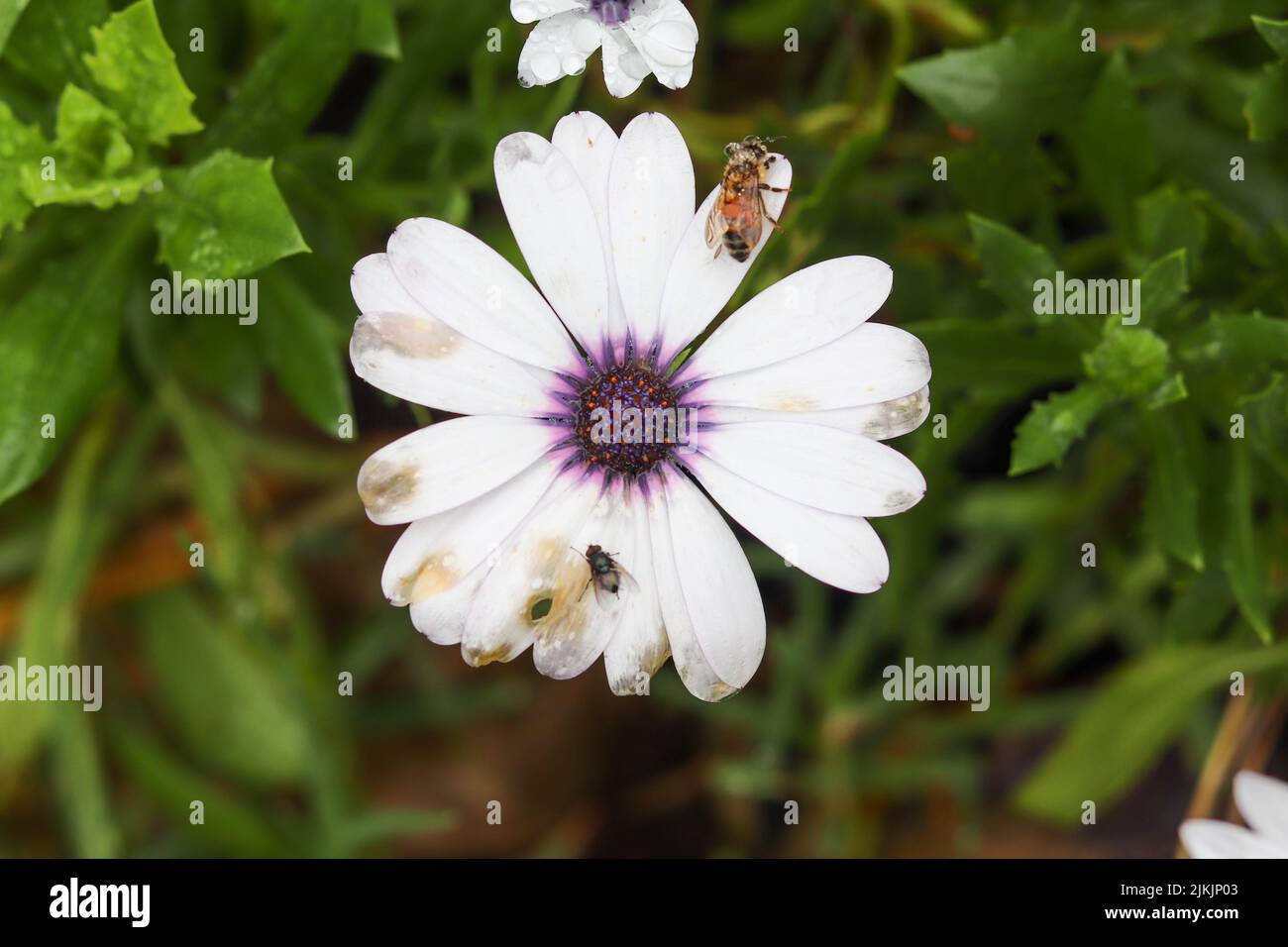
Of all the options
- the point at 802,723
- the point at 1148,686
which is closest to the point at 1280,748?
the point at 1148,686

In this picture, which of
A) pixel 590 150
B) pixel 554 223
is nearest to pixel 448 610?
pixel 554 223

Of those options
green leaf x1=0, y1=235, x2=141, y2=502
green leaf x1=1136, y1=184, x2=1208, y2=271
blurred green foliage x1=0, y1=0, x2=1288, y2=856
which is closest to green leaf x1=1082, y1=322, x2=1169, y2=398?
blurred green foliage x1=0, y1=0, x2=1288, y2=856

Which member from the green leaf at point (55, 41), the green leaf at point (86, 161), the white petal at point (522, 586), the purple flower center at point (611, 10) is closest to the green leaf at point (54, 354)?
the green leaf at point (86, 161)

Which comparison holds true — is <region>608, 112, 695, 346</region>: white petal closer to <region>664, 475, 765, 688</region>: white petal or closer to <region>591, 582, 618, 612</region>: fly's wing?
<region>664, 475, 765, 688</region>: white petal

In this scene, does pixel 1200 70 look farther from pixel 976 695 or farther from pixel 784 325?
pixel 976 695

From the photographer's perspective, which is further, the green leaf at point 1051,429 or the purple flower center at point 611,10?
the green leaf at point 1051,429

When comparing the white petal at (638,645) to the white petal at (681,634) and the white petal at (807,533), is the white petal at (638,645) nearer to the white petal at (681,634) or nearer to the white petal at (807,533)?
the white petal at (681,634)
